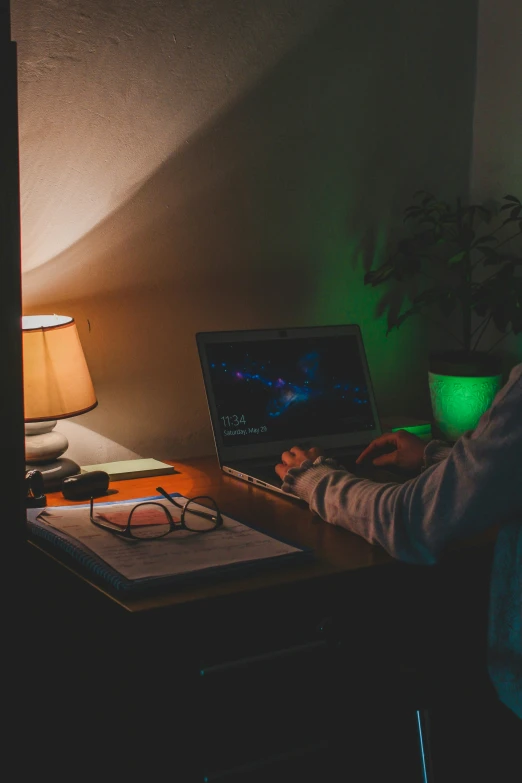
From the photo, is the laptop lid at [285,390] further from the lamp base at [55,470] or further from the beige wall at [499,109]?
the beige wall at [499,109]

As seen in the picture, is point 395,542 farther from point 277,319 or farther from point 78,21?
point 78,21

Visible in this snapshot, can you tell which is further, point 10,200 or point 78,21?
point 78,21

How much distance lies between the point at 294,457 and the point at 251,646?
18.4 inches

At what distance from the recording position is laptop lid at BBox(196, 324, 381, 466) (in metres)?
1.82

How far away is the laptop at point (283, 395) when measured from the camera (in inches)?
71.6

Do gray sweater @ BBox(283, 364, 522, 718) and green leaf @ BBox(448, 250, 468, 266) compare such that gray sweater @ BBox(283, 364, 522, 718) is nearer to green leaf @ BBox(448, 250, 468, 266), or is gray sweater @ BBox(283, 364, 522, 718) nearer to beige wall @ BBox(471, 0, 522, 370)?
green leaf @ BBox(448, 250, 468, 266)

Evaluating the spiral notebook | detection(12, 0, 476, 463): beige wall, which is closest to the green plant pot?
detection(12, 0, 476, 463): beige wall

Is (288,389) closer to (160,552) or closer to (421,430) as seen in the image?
(421,430)

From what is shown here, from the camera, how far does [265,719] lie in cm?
149

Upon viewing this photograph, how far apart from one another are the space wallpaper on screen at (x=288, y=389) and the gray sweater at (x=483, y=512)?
54cm

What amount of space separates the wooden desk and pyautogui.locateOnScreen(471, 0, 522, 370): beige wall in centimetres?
125

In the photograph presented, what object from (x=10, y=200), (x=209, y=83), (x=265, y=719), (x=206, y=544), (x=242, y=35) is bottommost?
(x=265, y=719)

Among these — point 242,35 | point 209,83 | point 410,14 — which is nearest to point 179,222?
point 209,83

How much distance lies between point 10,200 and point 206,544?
24.3 inches
